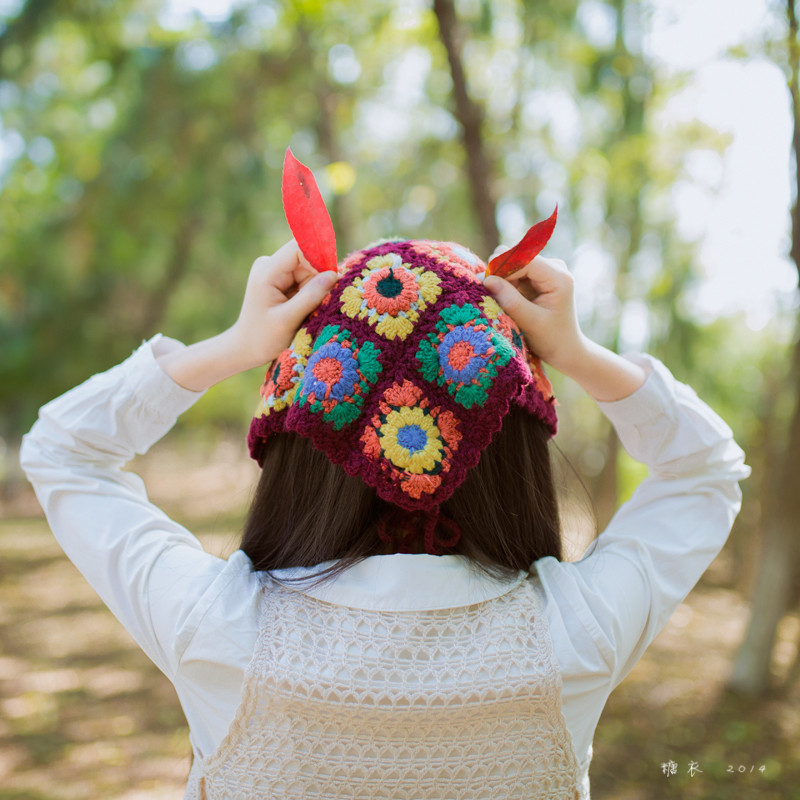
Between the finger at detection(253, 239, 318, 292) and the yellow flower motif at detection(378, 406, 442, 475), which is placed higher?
the finger at detection(253, 239, 318, 292)

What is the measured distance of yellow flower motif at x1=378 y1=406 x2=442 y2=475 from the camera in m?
1.11

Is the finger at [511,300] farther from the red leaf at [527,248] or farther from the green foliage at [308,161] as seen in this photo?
the green foliage at [308,161]

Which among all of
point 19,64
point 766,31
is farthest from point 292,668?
point 19,64

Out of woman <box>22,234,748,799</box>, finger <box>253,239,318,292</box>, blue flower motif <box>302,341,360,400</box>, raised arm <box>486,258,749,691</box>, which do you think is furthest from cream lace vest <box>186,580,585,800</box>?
finger <box>253,239,318,292</box>

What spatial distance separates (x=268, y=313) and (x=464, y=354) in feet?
1.24

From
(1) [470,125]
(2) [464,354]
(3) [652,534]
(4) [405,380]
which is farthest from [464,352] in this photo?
(1) [470,125]

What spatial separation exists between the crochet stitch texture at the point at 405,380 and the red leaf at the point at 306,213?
0.25ft

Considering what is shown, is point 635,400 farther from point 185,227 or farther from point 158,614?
point 185,227

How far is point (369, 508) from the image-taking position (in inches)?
47.8

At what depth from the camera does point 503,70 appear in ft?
24.5

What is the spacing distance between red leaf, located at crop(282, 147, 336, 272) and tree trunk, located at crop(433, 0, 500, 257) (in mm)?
2743

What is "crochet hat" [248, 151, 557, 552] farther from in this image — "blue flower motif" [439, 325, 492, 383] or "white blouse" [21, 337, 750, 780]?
"white blouse" [21, 337, 750, 780]

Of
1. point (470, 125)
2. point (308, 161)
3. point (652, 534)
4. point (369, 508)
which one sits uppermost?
point (308, 161)

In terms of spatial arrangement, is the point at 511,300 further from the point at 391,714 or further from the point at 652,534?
the point at 391,714
